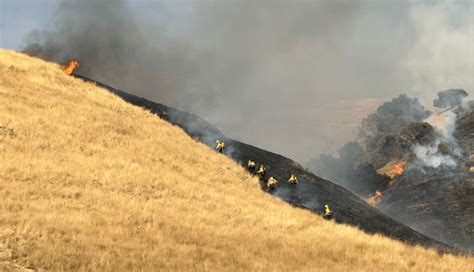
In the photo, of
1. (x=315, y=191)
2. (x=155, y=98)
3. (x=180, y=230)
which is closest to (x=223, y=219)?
(x=180, y=230)

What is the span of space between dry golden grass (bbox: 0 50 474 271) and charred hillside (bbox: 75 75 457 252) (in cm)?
308

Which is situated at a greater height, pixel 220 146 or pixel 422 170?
pixel 422 170

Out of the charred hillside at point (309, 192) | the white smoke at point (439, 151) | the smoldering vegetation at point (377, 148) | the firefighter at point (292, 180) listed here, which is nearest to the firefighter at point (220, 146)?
the charred hillside at point (309, 192)

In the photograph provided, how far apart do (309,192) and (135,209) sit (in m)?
16.7

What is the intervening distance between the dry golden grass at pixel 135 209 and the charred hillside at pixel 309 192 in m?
3.08

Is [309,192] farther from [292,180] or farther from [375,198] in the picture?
[375,198]

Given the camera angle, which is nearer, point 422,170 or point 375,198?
point 422,170

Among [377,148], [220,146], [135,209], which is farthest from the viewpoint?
[377,148]

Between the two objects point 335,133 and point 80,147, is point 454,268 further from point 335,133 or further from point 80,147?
point 335,133

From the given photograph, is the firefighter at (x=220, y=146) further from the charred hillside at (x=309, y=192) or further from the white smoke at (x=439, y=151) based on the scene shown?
the white smoke at (x=439, y=151)

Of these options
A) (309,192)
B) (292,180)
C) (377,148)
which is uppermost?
(377,148)

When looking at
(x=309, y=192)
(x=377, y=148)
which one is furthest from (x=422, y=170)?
(x=309, y=192)

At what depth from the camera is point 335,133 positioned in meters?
160

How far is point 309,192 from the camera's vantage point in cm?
2945
